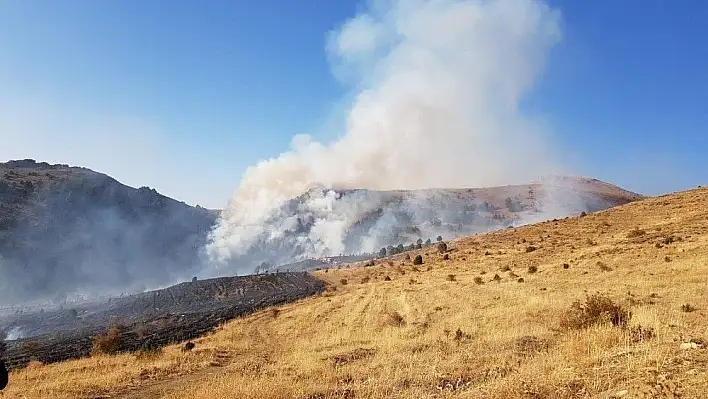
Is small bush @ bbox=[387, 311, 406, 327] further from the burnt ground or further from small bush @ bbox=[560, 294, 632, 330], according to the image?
the burnt ground

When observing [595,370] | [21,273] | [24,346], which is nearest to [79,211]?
[21,273]

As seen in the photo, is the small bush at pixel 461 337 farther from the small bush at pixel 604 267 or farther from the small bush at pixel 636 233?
the small bush at pixel 636 233

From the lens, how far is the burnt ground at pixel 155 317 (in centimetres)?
3688

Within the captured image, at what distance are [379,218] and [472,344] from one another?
146 metres

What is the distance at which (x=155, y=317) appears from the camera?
5222 cm

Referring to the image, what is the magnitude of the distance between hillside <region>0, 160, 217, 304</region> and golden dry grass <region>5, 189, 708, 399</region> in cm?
9252

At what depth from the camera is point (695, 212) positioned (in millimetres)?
50312

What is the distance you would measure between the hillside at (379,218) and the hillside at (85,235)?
79.9ft

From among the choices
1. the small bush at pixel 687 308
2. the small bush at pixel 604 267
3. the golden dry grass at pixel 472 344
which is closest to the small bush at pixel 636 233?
the golden dry grass at pixel 472 344

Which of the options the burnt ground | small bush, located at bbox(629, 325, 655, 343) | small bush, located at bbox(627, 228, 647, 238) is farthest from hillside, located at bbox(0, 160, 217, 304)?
small bush, located at bbox(629, 325, 655, 343)

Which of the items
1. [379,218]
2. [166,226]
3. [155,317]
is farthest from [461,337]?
[166,226]

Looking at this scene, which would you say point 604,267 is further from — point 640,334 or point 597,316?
point 640,334

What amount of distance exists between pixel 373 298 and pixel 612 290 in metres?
19.2

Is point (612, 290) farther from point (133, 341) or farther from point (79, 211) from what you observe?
point (79, 211)
